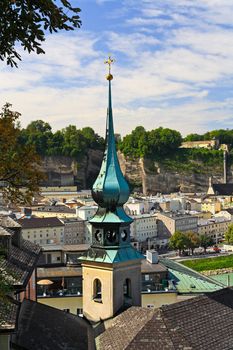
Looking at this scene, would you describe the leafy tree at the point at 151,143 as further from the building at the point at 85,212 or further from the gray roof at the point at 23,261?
the gray roof at the point at 23,261

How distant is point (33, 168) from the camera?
18.6 ft

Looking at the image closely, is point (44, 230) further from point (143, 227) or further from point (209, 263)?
point (209, 263)

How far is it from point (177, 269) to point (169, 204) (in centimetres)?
6235

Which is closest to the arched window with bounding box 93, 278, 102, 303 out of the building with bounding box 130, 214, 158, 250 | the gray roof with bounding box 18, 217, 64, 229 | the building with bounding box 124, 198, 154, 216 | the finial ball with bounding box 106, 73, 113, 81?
the finial ball with bounding box 106, 73, 113, 81

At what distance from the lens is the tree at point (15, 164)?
217 inches

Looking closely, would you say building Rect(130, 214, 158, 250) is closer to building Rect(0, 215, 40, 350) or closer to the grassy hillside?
the grassy hillside

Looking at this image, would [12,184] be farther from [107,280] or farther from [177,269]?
[177,269]

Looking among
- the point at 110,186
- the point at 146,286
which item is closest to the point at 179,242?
the point at 146,286

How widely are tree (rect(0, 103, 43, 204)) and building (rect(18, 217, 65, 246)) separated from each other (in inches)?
2123

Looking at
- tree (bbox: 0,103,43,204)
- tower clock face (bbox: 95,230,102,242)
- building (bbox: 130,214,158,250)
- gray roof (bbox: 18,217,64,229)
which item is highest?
tree (bbox: 0,103,43,204)

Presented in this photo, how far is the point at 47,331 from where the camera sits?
9602 millimetres

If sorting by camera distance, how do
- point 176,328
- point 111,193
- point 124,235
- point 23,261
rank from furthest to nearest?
point 124,235
point 111,193
point 23,261
point 176,328

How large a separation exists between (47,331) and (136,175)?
11245cm

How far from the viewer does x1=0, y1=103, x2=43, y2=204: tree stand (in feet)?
18.1
